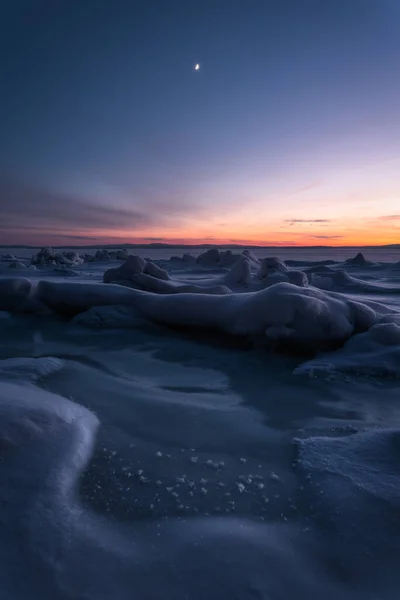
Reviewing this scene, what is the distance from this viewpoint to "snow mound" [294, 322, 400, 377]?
2.12 m

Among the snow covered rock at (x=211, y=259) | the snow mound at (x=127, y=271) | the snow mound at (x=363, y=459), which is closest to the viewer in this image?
the snow mound at (x=363, y=459)

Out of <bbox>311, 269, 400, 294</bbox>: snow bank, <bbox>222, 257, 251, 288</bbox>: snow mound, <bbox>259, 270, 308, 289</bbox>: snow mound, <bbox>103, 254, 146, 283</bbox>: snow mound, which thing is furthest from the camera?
<bbox>311, 269, 400, 294</bbox>: snow bank

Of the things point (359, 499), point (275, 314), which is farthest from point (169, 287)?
point (359, 499)

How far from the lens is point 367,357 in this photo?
226cm

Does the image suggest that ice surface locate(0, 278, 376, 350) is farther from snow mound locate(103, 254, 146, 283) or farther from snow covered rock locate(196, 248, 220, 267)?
snow covered rock locate(196, 248, 220, 267)

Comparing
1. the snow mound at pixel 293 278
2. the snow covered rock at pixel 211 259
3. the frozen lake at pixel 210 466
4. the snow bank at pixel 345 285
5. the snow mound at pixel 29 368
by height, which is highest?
the snow covered rock at pixel 211 259

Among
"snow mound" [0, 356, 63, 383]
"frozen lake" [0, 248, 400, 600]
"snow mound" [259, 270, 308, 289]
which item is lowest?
"frozen lake" [0, 248, 400, 600]

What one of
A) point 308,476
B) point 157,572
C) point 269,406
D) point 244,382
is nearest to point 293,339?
point 244,382

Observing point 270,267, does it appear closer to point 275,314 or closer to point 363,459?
point 275,314

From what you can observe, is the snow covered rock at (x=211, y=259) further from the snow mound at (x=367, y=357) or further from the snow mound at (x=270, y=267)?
the snow mound at (x=367, y=357)

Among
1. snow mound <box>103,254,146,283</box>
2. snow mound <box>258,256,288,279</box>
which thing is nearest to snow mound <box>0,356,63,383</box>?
snow mound <box>103,254,146,283</box>

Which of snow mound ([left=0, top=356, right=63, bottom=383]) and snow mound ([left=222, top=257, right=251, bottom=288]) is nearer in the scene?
snow mound ([left=0, top=356, right=63, bottom=383])

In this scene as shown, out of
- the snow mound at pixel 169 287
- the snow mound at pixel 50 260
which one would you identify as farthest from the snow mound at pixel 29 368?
the snow mound at pixel 50 260

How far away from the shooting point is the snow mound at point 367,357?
2.12 meters
